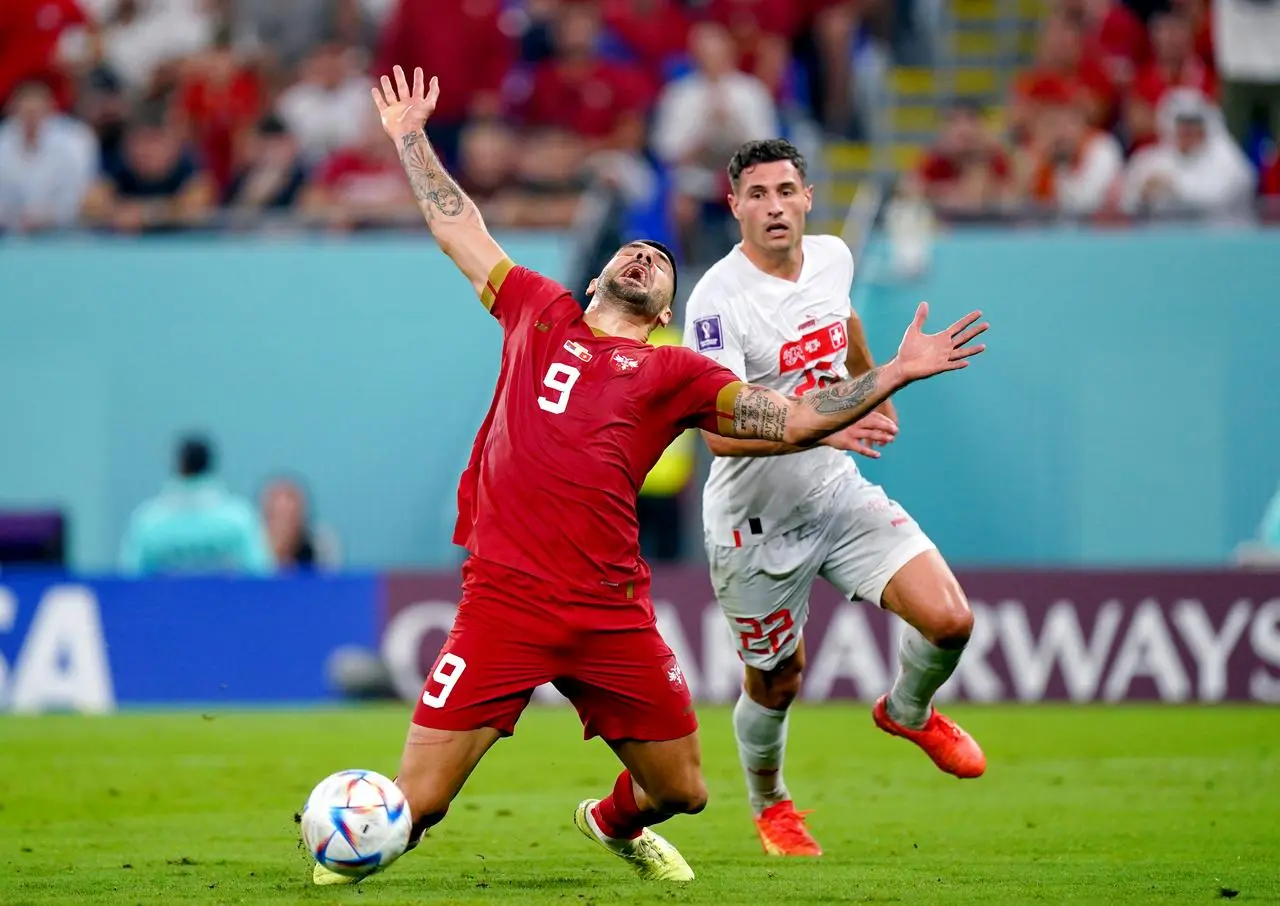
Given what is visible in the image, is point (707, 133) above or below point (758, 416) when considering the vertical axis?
above

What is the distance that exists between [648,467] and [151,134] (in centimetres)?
1248

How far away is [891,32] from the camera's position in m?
21.1

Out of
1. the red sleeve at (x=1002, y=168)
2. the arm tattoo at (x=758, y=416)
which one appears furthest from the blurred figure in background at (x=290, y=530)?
the arm tattoo at (x=758, y=416)

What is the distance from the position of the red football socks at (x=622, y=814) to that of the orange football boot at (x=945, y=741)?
5.20 feet

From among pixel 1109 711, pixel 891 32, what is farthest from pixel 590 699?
pixel 891 32

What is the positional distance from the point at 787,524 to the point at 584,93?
10814mm

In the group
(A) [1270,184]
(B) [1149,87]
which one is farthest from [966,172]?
(A) [1270,184]

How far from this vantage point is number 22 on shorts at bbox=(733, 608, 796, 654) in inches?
370

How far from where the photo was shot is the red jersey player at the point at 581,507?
755 cm

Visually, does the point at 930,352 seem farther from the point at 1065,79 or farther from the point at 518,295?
the point at 1065,79

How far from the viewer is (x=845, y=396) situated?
24.6 feet

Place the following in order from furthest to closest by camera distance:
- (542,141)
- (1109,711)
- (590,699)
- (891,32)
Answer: (891,32), (542,141), (1109,711), (590,699)

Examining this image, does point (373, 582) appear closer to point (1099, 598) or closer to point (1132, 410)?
point (1099, 598)

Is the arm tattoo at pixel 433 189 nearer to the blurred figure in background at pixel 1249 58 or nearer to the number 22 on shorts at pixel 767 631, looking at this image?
the number 22 on shorts at pixel 767 631
